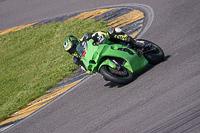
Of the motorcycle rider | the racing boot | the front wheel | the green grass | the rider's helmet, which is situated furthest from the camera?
the green grass

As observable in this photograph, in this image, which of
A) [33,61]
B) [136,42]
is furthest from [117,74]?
[33,61]

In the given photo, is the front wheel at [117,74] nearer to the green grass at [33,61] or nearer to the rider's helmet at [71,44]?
the rider's helmet at [71,44]

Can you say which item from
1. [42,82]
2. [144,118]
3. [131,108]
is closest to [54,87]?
[42,82]

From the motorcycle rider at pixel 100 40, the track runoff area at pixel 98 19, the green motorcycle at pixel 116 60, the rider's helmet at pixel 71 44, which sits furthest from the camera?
the track runoff area at pixel 98 19

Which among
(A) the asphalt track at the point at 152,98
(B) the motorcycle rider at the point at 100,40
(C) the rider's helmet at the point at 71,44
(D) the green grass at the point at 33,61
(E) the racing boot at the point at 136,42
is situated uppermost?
(D) the green grass at the point at 33,61

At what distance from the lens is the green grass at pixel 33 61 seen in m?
9.52

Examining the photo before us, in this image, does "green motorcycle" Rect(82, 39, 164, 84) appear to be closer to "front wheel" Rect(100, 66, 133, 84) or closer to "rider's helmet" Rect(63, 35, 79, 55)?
"front wheel" Rect(100, 66, 133, 84)

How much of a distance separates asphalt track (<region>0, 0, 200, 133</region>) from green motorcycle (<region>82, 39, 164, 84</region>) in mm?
227

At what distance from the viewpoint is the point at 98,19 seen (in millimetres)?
12156

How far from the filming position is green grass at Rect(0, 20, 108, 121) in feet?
31.2

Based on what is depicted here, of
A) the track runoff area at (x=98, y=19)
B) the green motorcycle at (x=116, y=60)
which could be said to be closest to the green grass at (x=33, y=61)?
the track runoff area at (x=98, y=19)

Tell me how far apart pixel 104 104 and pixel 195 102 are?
2201 millimetres

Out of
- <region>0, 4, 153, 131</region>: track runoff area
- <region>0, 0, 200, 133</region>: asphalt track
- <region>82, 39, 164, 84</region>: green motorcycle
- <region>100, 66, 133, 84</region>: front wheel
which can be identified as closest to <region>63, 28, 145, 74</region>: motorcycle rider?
<region>82, 39, 164, 84</region>: green motorcycle

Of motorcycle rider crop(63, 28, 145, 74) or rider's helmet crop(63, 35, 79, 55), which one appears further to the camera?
rider's helmet crop(63, 35, 79, 55)
